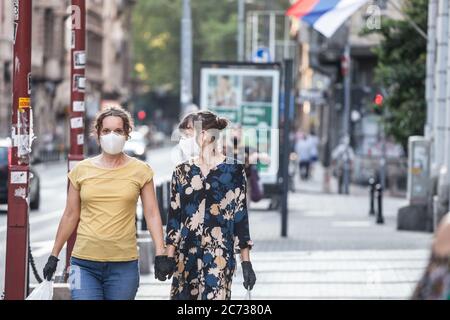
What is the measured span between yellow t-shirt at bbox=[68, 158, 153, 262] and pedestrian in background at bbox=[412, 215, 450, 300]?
356cm

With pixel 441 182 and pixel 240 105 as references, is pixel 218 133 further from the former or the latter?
pixel 240 105

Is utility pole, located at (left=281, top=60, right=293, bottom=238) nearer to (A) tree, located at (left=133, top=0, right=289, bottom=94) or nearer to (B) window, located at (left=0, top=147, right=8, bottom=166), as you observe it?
(B) window, located at (left=0, top=147, right=8, bottom=166)

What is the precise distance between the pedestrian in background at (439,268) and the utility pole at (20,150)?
632cm

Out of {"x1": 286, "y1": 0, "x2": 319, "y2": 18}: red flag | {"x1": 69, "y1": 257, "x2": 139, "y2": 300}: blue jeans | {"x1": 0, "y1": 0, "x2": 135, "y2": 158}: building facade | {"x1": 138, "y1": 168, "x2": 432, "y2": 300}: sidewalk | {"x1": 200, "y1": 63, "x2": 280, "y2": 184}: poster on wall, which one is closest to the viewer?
{"x1": 69, "y1": 257, "x2": 139, "y2": 300}: blue jeans

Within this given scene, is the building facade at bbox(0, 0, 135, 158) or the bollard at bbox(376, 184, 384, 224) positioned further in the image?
the building facade at bbox(0, 0, 135, 158)

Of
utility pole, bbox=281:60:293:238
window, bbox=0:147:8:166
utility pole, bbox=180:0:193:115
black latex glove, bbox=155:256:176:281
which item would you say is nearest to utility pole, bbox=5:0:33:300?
black latex glove, bbox=155:256:176:281

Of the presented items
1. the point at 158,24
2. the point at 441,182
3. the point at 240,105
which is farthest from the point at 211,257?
the point at 158,24

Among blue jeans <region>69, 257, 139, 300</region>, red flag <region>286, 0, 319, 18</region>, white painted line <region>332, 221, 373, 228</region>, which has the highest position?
red flag <region>286, 0, 319, 18</region>

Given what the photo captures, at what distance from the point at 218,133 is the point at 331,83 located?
54.6m

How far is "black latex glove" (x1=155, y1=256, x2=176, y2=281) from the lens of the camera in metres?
8.22

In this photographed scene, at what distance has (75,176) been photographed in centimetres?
841

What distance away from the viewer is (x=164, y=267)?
8.23m
